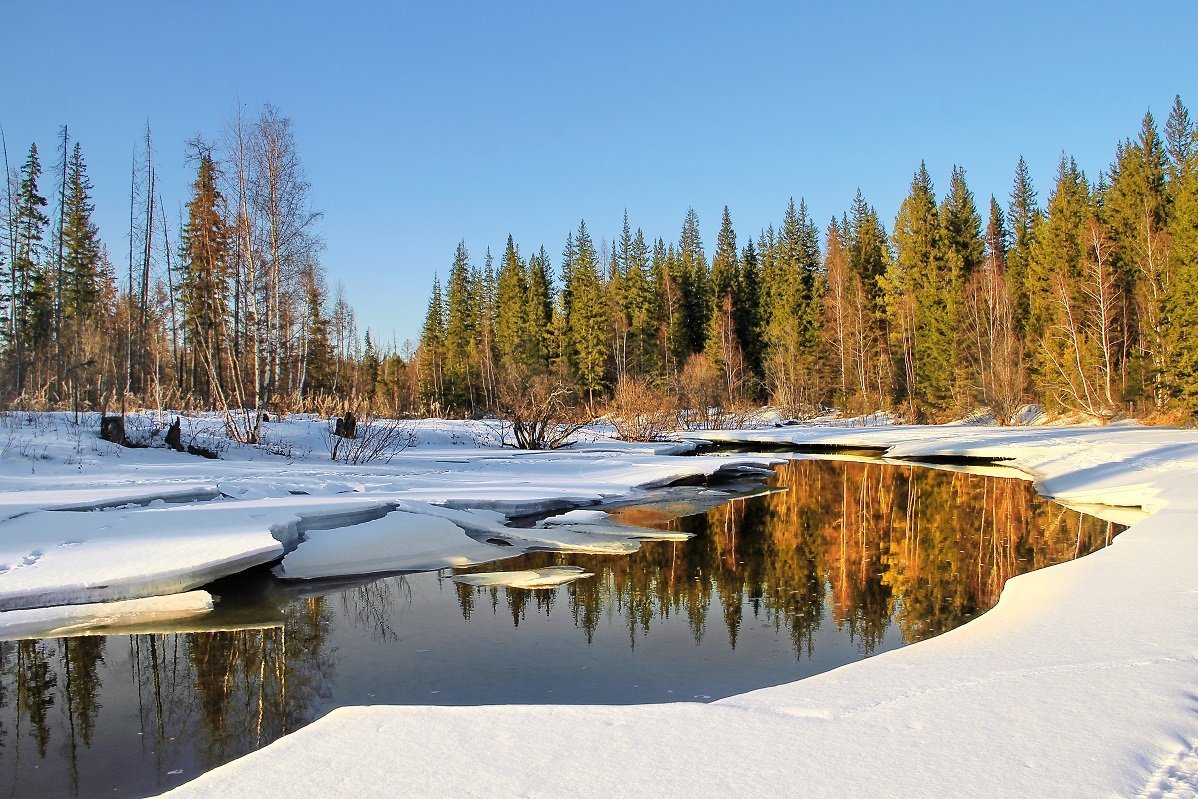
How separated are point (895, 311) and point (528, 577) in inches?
1462

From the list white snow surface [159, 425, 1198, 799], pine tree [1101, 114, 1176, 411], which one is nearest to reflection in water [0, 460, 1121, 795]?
white snow surface [159, 425, 1198, 799]

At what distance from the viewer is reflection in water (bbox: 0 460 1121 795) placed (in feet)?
13.0

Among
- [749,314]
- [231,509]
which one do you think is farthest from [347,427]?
[749,314]

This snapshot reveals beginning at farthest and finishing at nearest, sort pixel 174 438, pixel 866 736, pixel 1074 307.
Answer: pixel 1074 307, pixel 174 438, pixel 866 736

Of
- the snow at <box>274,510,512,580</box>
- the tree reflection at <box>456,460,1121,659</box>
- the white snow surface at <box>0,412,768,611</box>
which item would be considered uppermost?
the white snow surface at <box>0,412,768,611</box>

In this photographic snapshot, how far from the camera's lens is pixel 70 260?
32188 millimetres

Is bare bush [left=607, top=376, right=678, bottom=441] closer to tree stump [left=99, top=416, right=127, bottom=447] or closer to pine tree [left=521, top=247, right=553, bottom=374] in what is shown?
tree stump [left=99, top=416, right=127, bottom=447]

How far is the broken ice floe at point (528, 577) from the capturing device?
279 inches

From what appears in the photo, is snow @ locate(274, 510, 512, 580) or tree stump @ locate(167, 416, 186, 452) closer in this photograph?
snow @ locate(274, 510, 512, 580)

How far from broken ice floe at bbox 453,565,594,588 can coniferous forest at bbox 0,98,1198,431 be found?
10888 millimetres

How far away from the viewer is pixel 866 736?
118 inches

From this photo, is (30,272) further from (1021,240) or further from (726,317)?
(1021,240)

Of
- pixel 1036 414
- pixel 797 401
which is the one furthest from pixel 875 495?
pixel 797 401

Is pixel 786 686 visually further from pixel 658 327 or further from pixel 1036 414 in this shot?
pixel 658 327
